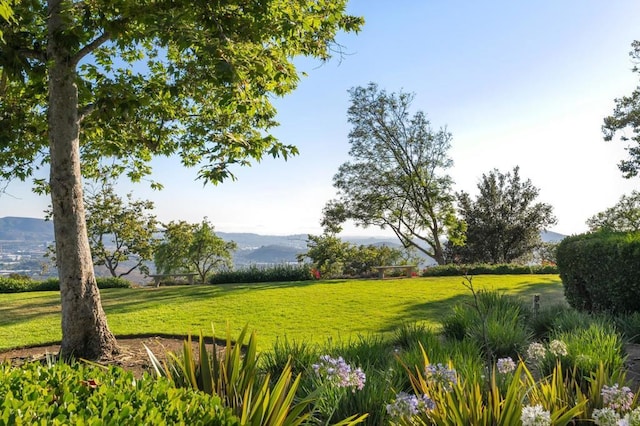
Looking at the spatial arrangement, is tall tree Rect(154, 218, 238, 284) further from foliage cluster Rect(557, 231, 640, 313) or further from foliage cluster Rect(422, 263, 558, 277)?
foliage cluster Rect(557, 231, 640, 313)

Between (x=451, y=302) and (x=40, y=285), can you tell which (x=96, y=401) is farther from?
(x=40, y=285)

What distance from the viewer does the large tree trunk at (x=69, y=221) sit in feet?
19.4

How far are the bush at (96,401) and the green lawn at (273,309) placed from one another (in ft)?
13.9

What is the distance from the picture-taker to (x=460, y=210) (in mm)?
30688

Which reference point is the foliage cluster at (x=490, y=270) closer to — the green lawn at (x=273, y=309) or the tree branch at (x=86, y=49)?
the green lawn at (x=273, y=309)

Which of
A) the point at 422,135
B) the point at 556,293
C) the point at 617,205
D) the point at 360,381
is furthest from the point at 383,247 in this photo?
the point at 360,381

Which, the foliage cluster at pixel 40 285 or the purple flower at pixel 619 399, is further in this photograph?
the foliage cluster at pixel 40 285

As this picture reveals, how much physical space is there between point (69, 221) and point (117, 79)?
2280 mm

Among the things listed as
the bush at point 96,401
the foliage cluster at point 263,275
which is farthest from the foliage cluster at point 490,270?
the bush at point 96,401

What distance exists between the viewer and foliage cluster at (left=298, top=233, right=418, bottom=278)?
21.2 meters

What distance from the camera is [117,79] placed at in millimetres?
6574

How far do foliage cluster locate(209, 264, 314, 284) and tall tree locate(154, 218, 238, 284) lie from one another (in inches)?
291

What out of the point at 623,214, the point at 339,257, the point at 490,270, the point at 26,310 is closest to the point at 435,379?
the point at 26,310

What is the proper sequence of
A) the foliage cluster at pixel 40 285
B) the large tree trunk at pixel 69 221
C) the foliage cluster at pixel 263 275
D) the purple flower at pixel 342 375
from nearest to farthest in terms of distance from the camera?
the purple flower at pixel 342 375
the large tree trunk at pixel 69 221
the foliage cluster at pixel 40 285
the foliage cluster at pixel 263 275
